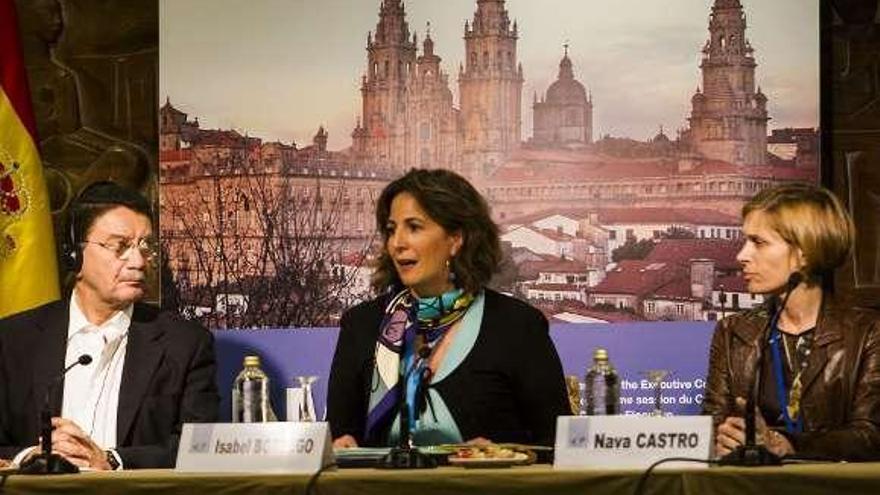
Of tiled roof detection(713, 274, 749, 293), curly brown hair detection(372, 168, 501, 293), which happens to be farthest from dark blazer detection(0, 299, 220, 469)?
tiled roof detection(713, 274, 749, 293)

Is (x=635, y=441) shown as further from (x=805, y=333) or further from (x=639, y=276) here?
(x=639, y=276)

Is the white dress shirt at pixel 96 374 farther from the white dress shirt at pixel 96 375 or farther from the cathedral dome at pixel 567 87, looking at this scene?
the cathedral dome at pixel 567 87

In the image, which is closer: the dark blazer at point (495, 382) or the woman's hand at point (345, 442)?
the woman's hand at point (345, 442)

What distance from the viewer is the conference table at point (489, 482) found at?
2.85m

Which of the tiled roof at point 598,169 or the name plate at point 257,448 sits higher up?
the tiled roof at point 598,169

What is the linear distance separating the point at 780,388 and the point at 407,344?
872 mm

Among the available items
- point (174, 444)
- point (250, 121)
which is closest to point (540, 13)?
point (250, 121)

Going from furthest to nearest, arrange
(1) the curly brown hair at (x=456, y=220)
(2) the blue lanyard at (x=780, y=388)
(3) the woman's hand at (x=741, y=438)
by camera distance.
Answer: (1) the curly brown hair at (x=456, y=220)
(2) the blue lanyard at (x=780, y=388)
(3) the woman's hand at (x=741, y=438)

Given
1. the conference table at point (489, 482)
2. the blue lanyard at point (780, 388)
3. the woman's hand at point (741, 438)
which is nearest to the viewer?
the conference table at point (489, 482)

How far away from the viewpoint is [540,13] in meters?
5.31

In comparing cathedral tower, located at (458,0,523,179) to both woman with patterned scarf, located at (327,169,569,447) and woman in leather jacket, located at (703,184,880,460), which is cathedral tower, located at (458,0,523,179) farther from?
woman in leather jacket, located at (703,184,880,460)

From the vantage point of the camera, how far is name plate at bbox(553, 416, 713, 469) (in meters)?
3.05

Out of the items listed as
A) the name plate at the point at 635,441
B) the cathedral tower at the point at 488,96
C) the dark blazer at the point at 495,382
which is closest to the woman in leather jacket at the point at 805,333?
the dark blazer at the point at 495,382

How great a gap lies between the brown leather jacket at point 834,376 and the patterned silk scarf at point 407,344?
2.11ft
